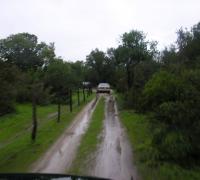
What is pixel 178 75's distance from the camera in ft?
A: 46.1

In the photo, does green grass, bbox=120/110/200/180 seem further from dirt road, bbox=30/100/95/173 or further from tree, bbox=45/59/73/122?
tree, bbox=45/59/73/122

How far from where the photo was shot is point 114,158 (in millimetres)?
12984

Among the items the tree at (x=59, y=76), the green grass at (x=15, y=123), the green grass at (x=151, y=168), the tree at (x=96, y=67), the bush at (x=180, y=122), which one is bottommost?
the green grass at (x=15, y=123)

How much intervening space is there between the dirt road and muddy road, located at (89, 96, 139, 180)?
3.74ft

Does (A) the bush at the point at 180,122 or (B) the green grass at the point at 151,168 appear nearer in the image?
(B) the green grass at the point at 151,168

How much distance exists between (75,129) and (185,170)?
10.7 metres

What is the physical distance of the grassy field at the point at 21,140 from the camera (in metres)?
13.3

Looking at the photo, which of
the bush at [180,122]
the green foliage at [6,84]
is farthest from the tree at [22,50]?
the bush at [180,122]

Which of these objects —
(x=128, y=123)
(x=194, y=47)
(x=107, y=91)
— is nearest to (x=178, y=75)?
(x=128, y=123)

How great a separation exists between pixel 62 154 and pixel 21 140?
5.37 metres

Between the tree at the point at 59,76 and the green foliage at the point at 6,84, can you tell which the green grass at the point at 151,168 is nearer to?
the green foliage at the point at 6,84

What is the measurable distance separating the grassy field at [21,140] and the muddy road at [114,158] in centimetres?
265

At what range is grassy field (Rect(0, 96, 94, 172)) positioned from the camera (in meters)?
13.3

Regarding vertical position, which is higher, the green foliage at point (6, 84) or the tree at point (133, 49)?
the tree at point (133, 49)
